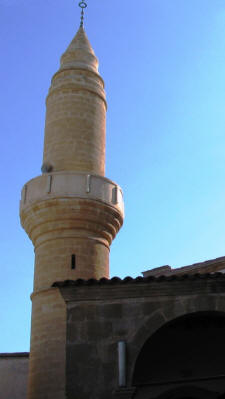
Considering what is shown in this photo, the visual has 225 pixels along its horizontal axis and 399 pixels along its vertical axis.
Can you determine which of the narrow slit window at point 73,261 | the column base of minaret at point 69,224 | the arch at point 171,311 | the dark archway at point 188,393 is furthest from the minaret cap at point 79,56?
the dark archway at point 188,393

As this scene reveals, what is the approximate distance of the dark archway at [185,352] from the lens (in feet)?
30.3

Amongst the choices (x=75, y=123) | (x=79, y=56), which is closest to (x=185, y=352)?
(x=75, y=123)

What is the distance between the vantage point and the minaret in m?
11.0

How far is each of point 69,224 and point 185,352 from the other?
4.16 metres

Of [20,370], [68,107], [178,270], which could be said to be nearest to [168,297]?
[68,107]

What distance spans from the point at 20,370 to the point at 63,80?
31.1ft

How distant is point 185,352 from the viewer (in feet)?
31.0

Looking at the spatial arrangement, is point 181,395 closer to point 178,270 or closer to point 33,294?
point 33,294

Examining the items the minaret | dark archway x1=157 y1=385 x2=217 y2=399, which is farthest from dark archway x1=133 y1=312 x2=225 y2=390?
the minaret

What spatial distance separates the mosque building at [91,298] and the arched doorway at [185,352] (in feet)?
0.06

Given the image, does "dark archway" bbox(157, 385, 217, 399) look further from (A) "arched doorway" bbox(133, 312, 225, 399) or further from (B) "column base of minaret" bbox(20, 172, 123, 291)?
(B) "column base of minaret" bbox(20, 172, 123, 291)

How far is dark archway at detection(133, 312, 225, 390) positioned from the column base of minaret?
281 centimetres

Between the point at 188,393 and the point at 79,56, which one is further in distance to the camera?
the point at 79,56

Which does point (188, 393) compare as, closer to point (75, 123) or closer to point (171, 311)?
point (171, 311)
